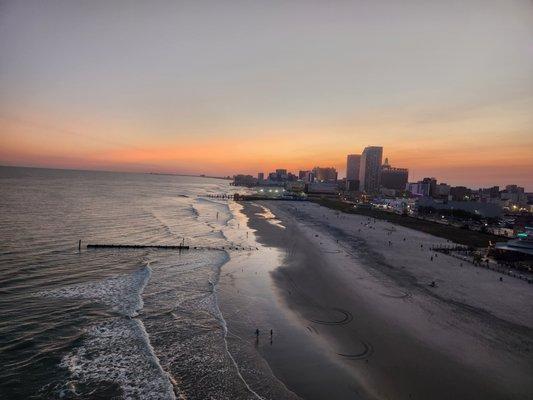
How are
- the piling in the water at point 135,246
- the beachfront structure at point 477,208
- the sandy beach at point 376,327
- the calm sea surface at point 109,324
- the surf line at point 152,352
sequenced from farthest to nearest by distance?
the beachfront structure at point 477,208 < the piling in the water at point 135,246 < the sandy beach at point 376,327 < the calm sea surface at point 109,324 < the surf line at point 152,352

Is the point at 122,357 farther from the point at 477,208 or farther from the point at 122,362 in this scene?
the point at 477,208

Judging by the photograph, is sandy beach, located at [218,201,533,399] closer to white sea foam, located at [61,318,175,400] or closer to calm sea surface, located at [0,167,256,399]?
calm sea surface, located at [0,167,256,399]

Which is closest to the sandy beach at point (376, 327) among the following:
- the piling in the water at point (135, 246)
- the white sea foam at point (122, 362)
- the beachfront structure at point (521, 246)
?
the white sea foam at point (122, 362)

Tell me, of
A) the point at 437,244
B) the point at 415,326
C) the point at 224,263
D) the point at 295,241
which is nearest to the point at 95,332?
the point at 224,263

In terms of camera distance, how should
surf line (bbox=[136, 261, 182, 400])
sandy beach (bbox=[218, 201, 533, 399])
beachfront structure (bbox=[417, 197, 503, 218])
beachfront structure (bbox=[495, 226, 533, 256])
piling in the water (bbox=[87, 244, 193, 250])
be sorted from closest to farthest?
surf line (bbox=[136, 261, 182, 400]) < sandy beach (bbox=[218, 201, 533, 399]) < piling in the water (bbox=[87, 244, 193, 250]) < beachfront structure (bbox=[495, 226, 533, 256]) < beachfront structure (bbox=[417, 197, 503, 218])

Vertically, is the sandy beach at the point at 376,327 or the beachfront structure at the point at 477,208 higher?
the beachfront structure at the point at 477,208

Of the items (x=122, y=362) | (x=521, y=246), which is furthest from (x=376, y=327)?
(x=521, y=246)

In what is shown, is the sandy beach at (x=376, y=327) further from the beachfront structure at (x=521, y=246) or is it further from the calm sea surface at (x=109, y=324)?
the beachfront structure at (x=521, y=246)

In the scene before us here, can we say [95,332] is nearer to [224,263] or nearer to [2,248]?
[224,263]

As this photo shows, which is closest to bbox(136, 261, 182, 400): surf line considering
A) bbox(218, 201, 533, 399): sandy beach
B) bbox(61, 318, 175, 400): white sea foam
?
bbox(61, 318, 175, 400): white sea foam
